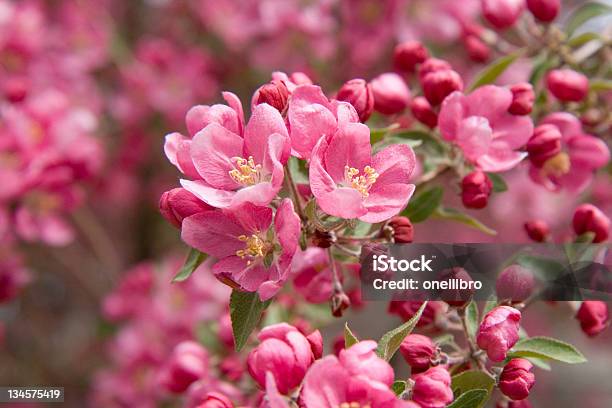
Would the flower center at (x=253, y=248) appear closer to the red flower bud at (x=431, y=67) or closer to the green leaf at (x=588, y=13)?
the red flower bud at (x=431, y=67)

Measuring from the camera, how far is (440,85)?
125 centimetres

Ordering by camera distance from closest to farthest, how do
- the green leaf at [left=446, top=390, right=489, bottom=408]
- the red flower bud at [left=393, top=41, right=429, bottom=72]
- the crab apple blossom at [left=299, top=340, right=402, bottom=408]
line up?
the crab apple blossom at [left=299, top=340, right=402, bottom=408] < the green leaf at [left=446, top=390, right=489, bottom=408] < the red flower bud at [left=393, top=41, right=429, bottom=72]

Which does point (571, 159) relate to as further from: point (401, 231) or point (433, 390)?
point (433, 390)

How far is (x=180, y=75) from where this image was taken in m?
2.83

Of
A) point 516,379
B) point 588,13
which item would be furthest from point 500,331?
point 588,13

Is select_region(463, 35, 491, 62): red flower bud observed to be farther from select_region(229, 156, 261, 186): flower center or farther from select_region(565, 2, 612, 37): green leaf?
select_region(229, 156, 261, 186): flower center

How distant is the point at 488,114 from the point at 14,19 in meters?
1.88

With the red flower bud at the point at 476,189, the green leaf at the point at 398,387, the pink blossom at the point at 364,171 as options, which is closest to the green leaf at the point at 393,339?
the green leaf at the point at 398,387

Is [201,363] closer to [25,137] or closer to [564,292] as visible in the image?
[564,292]

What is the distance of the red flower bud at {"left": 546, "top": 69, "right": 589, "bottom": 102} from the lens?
135 cm

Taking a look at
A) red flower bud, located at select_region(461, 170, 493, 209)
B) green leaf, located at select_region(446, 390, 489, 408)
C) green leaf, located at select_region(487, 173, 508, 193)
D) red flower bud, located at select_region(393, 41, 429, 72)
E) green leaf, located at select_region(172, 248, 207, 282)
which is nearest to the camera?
green leaf, located at select_region(446, 390, 489, 408)

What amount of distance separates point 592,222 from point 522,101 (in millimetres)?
231

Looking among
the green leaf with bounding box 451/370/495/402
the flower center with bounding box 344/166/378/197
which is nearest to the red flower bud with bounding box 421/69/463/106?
the flower center with bounding box 344/166/378/197

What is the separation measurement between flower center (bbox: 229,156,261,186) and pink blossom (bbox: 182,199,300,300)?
2.1 inches
